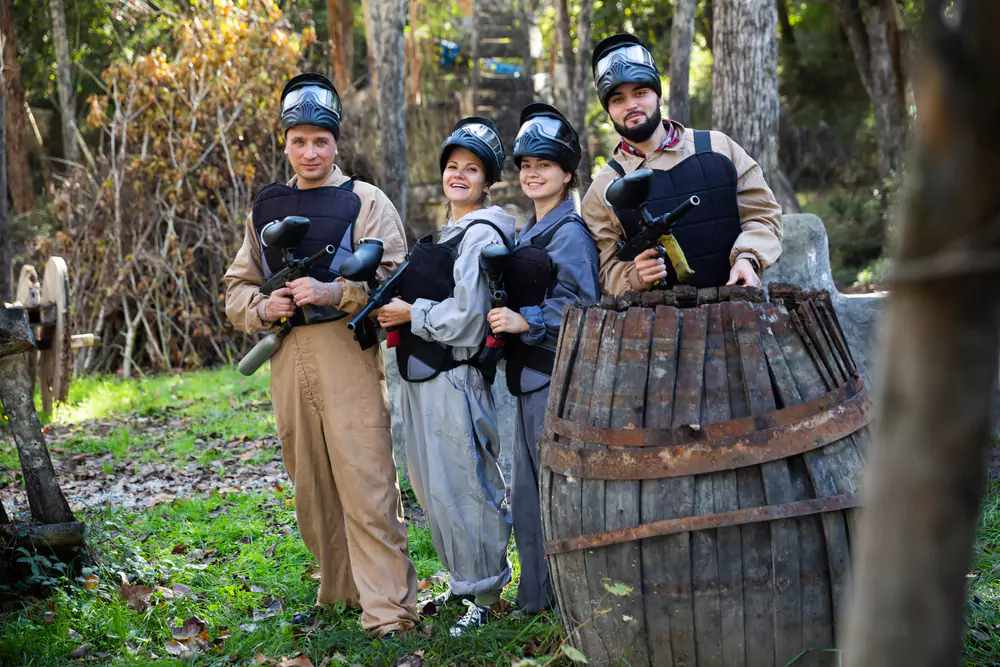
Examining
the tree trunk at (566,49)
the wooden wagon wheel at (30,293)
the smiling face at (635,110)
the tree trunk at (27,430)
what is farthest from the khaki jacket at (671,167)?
the tree trunk at (566,49)

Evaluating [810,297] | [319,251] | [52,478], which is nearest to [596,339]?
[810,297]

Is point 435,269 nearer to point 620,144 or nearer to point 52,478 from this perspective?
point 620,144

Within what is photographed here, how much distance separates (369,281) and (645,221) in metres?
1.30

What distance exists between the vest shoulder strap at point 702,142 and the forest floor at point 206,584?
187 centimetres

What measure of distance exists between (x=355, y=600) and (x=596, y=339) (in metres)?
2.11

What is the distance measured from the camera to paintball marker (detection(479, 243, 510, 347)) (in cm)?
362

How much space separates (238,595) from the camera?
438 centimetres

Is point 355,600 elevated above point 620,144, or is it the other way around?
point 620,144

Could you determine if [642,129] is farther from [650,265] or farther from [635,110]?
[650,265]

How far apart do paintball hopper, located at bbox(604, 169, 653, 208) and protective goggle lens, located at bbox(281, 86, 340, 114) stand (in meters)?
1.58

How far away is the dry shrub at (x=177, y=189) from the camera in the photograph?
11.1m

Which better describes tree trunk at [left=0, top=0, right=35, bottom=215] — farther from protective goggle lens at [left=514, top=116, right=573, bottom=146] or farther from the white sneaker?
the white sneaker

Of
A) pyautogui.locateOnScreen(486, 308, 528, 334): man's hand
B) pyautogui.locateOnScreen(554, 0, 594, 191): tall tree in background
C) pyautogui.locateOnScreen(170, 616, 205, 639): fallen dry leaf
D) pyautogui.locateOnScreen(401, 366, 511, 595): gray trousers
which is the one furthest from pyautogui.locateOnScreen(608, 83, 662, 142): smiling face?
pyautogui.locateOnScreen(554, 0, 594, 191): tall tree in background

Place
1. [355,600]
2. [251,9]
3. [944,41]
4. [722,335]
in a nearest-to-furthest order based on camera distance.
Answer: [944,41], [722,335], [355,600], [251,9]
